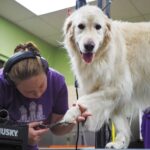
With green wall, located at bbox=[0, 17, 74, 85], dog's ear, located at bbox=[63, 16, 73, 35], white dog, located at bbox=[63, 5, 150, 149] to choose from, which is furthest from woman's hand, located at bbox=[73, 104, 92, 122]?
green wall, located at bbox=[0, 17, 74, 85]

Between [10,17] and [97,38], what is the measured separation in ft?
9.29

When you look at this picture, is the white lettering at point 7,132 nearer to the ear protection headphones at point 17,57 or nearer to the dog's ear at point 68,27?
the ear protection headphones at point 17,57

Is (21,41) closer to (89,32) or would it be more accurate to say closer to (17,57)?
(89,32)

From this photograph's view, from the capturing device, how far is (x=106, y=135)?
70.1 inches

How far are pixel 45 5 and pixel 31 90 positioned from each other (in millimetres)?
2481

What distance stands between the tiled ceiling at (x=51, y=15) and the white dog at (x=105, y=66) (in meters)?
1.86

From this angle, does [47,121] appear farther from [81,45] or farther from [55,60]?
[55,60]

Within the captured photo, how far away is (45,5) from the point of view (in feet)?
12.0

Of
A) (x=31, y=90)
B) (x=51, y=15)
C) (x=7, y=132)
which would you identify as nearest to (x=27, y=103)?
(x=31, y=90)

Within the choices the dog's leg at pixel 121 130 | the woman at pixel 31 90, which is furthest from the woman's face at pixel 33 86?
the dog's leg at pixel 121 130

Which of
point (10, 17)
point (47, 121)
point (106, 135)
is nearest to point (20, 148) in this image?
point (47, 121)

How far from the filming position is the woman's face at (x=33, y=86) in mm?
1265

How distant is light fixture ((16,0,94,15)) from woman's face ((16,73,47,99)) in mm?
2203

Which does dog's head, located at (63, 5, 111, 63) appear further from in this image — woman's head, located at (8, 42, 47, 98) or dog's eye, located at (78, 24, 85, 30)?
woman's head, located at (8, 42, 47, 98)
